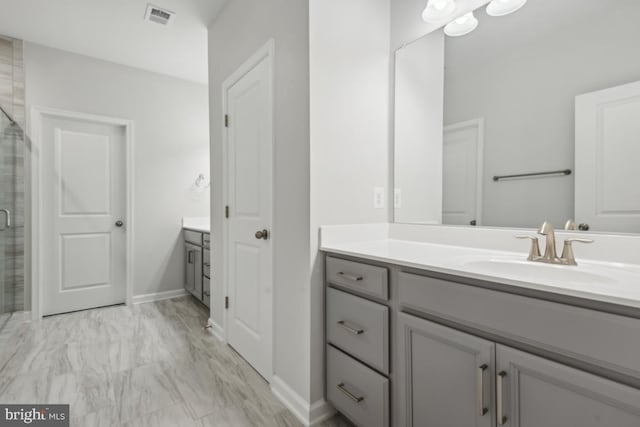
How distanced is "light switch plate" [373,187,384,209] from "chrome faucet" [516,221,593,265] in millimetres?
801

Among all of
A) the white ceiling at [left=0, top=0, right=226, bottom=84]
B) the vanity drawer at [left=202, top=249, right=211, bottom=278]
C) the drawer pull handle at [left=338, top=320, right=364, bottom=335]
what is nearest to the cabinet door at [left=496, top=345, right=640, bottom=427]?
the drawer pull handle at [left=338, top=320, right=364, bottom=335]

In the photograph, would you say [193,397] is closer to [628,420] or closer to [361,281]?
[361,281]

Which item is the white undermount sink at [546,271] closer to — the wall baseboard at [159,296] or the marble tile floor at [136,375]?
the marble tile floor at [136,375]

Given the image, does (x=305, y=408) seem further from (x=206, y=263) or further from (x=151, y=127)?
(x=151, y=127)

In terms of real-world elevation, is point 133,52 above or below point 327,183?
above

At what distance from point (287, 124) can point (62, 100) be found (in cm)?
276

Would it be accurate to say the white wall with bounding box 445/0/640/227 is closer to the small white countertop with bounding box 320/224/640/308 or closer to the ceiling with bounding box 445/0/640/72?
the ceiling with bounding box 445/0/640/72

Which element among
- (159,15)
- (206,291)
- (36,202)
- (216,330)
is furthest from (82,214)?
(159,15)

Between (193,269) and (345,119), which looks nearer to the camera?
(345,119)

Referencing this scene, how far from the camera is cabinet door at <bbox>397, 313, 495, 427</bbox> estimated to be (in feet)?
3.07

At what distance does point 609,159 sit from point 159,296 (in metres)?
3.92

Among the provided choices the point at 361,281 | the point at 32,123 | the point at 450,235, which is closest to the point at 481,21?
the point at 450,235

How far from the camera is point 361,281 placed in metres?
1.36

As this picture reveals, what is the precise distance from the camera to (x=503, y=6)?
1422 millimetres
